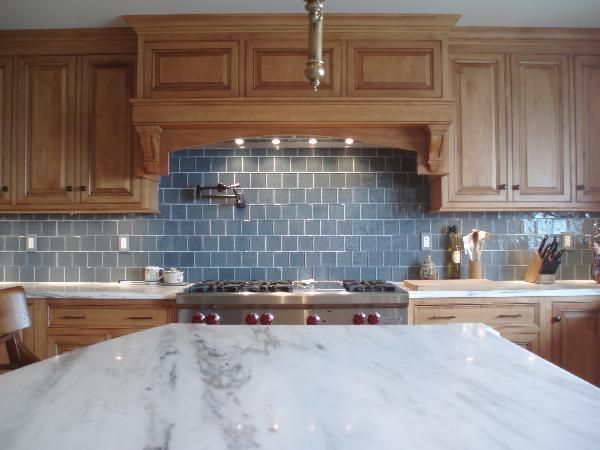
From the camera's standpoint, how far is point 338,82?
243 centimetres

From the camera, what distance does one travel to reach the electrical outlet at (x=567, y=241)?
2.82 m

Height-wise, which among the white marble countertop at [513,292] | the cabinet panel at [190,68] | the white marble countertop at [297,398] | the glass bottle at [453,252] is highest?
the cabinet panel at [190,68]

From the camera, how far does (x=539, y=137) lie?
2588 mm

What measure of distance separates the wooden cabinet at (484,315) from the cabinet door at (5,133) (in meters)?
2.64

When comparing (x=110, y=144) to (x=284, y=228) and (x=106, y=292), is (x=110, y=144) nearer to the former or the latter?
(x=106, y=292)

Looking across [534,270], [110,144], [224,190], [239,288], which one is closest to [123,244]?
[110,144]

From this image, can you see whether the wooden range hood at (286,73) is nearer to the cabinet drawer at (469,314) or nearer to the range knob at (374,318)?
the cabinet drawer at (469,314)

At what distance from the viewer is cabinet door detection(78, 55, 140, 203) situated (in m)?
2.57

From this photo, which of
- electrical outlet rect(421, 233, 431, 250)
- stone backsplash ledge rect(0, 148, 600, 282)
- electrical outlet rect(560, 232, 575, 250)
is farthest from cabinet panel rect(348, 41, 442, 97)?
electrical outlet rect(560, 232, 575, 250)

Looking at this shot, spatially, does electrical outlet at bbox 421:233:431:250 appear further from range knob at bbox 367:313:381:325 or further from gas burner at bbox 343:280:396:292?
range knob at bbox 367:313:381:325

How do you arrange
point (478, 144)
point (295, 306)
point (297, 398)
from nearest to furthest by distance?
point (297, 398), point (295, 306), point (478, 144)

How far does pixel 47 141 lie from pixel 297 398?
2.66 m

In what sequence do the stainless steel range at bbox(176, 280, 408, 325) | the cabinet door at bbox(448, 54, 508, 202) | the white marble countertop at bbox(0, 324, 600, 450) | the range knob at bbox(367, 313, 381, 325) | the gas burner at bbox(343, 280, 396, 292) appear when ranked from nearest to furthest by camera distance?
the white marble countertop at bbox(0, 324, 600, 450)
the range knob at bbox(367, 313, 381, 325)
the stainless steel range at bbox(176, 280, 408, 325)
the gas burner at bbox(343, 280, 396, 292)
the cabinet door at bbox(448, 54, 508, 202)

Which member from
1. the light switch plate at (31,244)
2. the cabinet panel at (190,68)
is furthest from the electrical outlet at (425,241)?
the light switch plate at (31,244)
